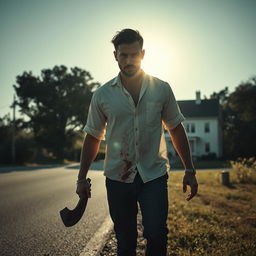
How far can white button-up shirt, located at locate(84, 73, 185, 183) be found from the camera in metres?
2.87

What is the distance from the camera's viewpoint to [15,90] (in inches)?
2095

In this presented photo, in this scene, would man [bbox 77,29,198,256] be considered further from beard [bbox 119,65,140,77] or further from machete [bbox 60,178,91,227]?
machete [bbox 60,178,91,227]

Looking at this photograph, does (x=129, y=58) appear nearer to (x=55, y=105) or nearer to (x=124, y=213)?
(x=124, y=213)

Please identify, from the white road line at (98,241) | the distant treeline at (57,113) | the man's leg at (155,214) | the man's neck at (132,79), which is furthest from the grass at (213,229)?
the distant treeline at (57,113)

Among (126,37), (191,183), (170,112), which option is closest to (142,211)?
(191,183)

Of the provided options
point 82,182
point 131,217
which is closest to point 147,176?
point 131,217

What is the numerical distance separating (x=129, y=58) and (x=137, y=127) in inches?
25.3

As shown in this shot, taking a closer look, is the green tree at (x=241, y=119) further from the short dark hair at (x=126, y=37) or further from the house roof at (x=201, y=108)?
the short dark hair at (x=126, y=37)

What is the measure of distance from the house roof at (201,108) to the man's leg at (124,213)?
178ft

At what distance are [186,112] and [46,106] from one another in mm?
24229

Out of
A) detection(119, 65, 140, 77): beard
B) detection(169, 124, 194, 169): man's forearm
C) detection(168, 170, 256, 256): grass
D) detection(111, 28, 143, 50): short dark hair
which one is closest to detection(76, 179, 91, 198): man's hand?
detection(169, 124, 194, 169): man's forearm

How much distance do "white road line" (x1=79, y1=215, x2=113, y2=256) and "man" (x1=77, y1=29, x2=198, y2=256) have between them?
4.68 feet

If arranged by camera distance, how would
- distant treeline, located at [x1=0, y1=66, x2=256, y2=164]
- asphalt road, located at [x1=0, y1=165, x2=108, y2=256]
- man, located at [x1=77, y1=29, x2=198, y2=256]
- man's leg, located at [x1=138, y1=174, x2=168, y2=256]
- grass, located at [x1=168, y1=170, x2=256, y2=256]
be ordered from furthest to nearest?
distant treeline, located at [x1=0, y1=66, x2=256, y2=164] → asphalt road, located at [x1=0, y1=165, x2=108, y2=256] → grass, located at [x1=168, y1=170, x2=256, y2=256] → man, located at [x1=77, y1=29, x2=198, y2=256] → man's leg, located at [x1=138, y1=174, x2=168, y2=256]

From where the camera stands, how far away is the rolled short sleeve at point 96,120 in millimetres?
3115
